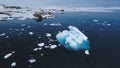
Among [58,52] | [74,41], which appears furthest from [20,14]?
[74,41]

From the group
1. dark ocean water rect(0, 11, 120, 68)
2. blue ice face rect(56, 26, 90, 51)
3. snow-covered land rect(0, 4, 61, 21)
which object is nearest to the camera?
dark ocean water rect(0, 11, 120, 68)

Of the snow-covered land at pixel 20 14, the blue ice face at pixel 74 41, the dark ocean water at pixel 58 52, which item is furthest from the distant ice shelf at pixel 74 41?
the snow-covered land at pixel 20 14

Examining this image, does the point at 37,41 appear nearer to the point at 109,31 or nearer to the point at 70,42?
the point at 70,42

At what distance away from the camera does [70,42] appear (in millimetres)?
15445

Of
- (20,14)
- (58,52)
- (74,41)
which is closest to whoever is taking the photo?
(74,41)

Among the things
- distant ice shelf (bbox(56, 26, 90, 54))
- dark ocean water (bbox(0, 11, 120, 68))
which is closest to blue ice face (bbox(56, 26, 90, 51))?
distant ice shelf (bbox(56, 26, 90, 54))

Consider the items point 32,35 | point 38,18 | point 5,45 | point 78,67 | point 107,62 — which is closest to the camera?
point 78,67

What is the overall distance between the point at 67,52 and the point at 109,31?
8719 mm

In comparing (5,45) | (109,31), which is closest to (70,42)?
(5,45)

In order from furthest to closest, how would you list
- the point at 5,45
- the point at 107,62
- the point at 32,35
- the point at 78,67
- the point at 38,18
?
the point at 38,18
the point at 32,35
the point at 5,45
the point at 107,62
the point at 78,67

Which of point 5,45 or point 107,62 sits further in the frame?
point 5,45

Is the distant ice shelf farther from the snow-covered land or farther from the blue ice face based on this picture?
the snow-covered land

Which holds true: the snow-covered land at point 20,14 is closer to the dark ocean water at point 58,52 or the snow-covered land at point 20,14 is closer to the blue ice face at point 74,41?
the dark ocean water at point 58,52

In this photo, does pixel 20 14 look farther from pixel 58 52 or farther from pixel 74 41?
pixel 74 41
